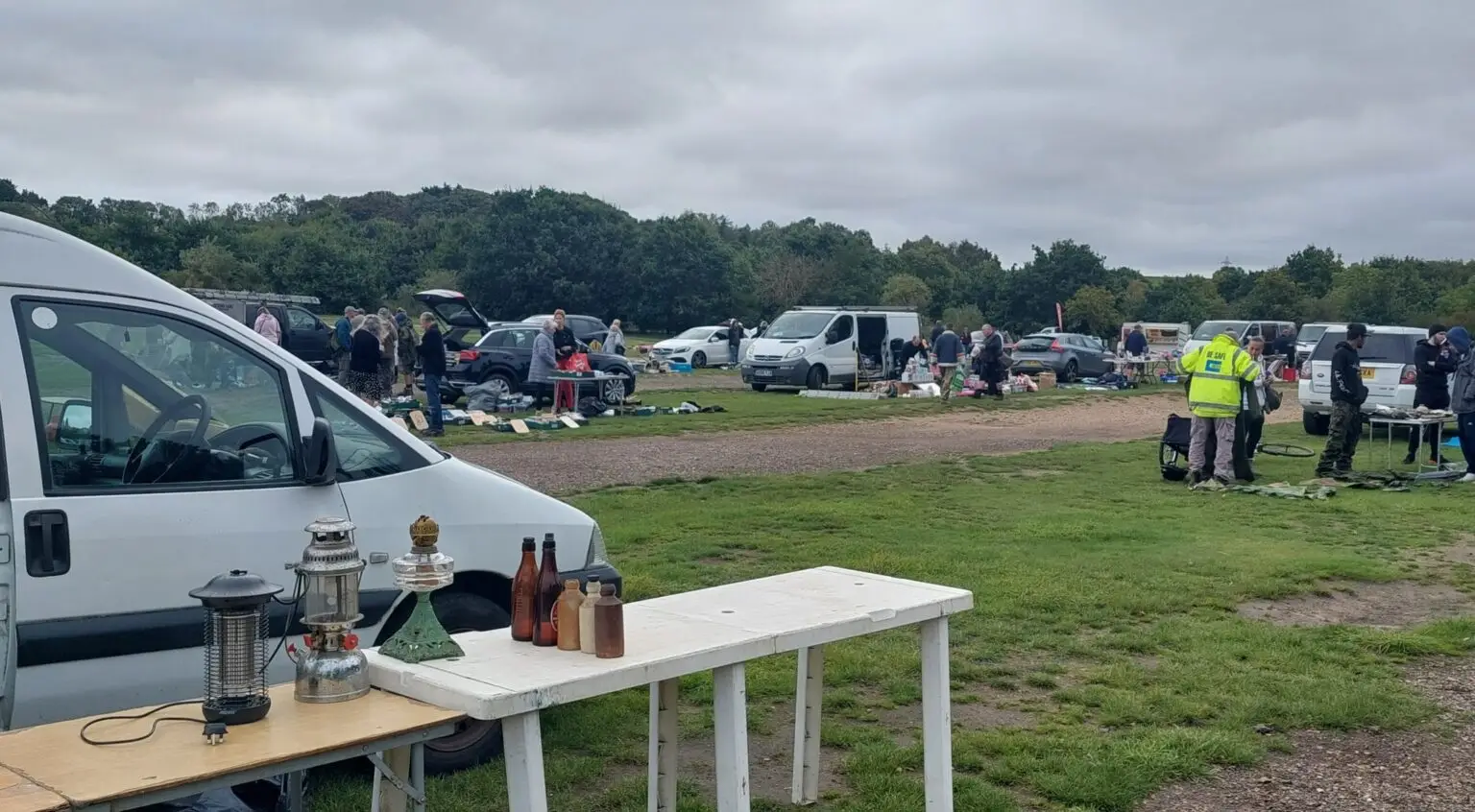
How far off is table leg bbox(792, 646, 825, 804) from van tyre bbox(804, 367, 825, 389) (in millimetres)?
22195

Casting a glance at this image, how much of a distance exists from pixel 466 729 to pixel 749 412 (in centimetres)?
1717

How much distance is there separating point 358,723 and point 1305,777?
3949mm

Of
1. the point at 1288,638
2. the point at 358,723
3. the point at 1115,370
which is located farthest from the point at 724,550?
the point at 1115,370

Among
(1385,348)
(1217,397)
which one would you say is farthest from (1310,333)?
(1217,397)

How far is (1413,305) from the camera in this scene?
57.1m

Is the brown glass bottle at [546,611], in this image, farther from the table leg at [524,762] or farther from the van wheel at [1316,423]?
the van wheel at [1316,423]

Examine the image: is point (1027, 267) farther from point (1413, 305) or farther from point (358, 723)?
point (358, 723)

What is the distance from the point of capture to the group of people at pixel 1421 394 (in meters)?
14.0

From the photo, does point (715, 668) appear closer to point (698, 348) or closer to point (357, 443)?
point (357, 443)

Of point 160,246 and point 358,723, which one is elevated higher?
point 160,246

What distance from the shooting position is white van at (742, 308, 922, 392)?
88.2ft

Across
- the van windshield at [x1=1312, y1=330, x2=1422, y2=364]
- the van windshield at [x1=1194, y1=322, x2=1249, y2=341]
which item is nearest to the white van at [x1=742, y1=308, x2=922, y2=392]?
the van windshield at [x1=1194, y1=322, x2=1249, y2=341]

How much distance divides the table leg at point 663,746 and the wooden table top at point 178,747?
1.31 metres

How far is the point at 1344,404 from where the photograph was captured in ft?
46.7
